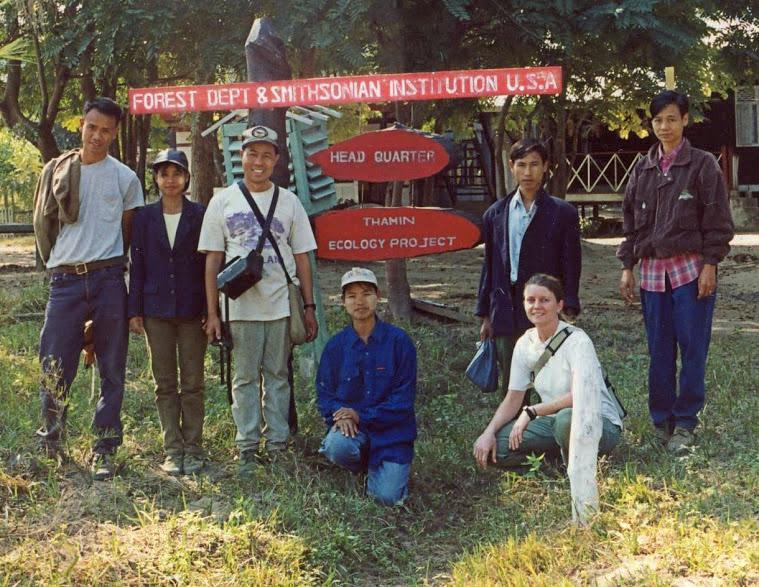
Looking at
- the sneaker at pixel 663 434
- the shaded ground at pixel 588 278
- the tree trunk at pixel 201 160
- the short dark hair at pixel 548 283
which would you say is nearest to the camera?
the short dark hair at pixel 548 283

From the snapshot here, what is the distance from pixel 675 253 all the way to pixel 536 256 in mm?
781

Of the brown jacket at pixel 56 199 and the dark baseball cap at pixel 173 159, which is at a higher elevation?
the dark baseball cap at pixel 173 159

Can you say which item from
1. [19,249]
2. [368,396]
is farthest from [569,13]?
[19,249]

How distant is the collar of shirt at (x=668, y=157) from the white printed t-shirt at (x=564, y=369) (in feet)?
4.08

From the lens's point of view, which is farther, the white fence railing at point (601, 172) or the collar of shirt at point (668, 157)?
the white fence railing at point (601, 172)

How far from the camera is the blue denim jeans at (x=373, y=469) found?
5.64 metres

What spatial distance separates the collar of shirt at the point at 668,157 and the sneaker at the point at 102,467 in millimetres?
3529

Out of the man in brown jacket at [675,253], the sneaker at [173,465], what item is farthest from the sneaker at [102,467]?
the man in brown jacket at [675,253]

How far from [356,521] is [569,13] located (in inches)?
195

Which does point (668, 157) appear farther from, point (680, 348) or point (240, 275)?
point (240, 275)

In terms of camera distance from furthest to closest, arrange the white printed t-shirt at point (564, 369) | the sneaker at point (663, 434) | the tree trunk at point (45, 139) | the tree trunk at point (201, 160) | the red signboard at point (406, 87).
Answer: the tree trunk at point (201, 160)
the tree trunk at point (45, 139)
the red signboard at point (406, 87)
the sneaker at point (663, 434)
the white printed t-shirt at point (564, 369)

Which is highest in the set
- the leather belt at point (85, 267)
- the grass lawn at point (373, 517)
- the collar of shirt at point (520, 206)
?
the collar of shirt at point (520, 206)

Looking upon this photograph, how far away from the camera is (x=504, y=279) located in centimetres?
603

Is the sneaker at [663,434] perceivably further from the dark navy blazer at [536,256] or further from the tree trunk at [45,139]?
the tree trunk at [45,139]
